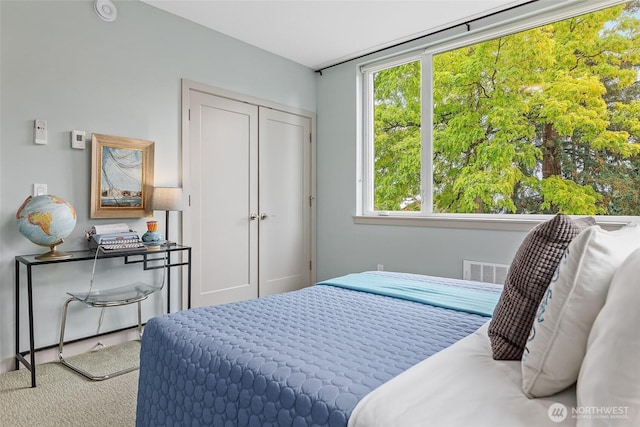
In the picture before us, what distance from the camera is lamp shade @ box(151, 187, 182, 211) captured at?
2.87m

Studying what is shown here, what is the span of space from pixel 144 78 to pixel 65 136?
76 centimetres

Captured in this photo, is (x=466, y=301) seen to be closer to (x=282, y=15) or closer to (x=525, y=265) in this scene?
(x=525, y=265)

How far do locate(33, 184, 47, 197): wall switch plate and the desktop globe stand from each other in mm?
133

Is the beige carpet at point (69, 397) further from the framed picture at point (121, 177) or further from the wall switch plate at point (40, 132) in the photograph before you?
the wall switch plate at point (40, 132)

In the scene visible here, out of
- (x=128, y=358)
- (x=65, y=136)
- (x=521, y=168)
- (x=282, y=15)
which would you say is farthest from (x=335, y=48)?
(x=128, y=358)

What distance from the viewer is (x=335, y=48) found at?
384cm

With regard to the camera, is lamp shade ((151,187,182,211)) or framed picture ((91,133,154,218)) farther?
lamp shade ((151,187,182,211))

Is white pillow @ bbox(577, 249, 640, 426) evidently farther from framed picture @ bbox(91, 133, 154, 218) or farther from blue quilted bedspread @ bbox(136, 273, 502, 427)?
framed picture @ bbox(91, 133, 154, 218)

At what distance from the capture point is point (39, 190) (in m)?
2.50

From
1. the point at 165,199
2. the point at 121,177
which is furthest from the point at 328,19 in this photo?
the point at 121,177

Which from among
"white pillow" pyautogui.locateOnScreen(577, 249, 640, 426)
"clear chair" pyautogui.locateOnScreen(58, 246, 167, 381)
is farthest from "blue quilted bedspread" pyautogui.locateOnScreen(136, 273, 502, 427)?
"clear chair" pyautogui.locateOnScreen(58, 246, 167, 381)

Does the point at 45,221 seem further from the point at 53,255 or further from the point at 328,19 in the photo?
the point at 328,19

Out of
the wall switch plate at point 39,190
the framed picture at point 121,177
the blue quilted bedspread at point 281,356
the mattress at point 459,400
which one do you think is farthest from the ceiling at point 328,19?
the mattress at point 459,400

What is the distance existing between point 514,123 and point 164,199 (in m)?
2.87
